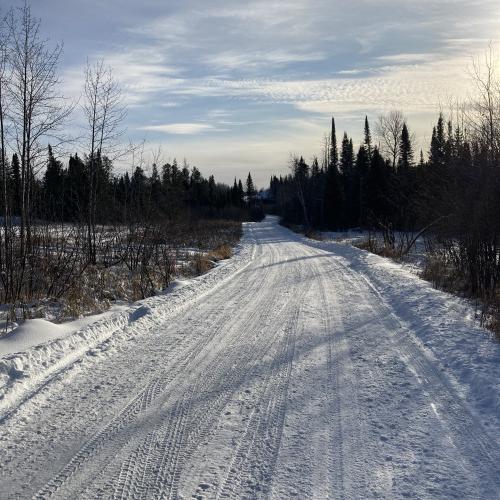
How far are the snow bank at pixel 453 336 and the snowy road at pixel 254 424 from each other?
0.36ft

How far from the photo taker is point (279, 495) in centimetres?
315

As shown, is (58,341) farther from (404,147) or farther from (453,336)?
(404,147)

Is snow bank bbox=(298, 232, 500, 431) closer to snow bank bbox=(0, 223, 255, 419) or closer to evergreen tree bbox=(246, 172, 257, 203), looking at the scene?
snow bank bbox=(0, 223, 255, 419)

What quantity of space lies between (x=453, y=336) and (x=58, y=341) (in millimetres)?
5750

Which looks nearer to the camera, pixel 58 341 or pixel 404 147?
pixel 58 341

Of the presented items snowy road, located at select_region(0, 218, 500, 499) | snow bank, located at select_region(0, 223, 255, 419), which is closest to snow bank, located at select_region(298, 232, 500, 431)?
snowy road, located at select_region(0, 218, 500, 499)

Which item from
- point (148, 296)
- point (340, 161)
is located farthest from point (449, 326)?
point (340, 161)

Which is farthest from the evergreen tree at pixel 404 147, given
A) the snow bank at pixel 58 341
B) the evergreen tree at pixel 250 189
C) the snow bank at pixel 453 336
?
the evergreen tree at pixel 250 189

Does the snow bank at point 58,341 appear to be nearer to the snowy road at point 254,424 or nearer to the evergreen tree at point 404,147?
the snowy road at point 254,424

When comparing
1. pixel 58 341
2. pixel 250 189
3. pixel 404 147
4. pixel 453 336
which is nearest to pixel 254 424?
pixel 58 341

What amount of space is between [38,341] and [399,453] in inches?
199

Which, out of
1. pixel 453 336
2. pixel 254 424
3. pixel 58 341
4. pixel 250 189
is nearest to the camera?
pixel 254 424

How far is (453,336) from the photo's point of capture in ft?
22.8

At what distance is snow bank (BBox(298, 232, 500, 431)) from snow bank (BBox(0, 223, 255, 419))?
4414 mm
